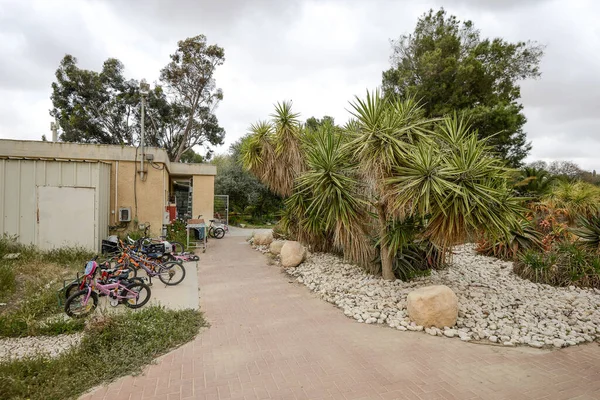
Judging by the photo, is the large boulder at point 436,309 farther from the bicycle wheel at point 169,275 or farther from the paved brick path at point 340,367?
the bicycle wheel at point 169,275

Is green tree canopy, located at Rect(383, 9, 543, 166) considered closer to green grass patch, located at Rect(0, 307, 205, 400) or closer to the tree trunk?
the tree trunk

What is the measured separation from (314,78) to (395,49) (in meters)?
9.15

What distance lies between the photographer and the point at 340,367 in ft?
11.3

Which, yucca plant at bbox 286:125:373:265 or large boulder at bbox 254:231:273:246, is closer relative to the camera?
yucca plant at bbox 286:125:373:265

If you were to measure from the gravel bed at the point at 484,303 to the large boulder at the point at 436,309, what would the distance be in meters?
0.11

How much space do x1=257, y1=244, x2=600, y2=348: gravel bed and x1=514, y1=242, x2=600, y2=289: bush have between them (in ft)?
0.91

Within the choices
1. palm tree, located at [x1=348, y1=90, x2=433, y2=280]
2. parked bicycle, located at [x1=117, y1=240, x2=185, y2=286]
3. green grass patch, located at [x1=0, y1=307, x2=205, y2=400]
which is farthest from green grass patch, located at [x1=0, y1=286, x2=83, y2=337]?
palm tree, located at [x1=348, y1=90, x2=433, y2=280]

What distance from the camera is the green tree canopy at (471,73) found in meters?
15.4

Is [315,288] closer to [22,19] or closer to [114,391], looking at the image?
[114,391]

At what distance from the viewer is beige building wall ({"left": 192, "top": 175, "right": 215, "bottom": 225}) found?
15.0 meters

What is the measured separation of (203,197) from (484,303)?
1265 centimetres

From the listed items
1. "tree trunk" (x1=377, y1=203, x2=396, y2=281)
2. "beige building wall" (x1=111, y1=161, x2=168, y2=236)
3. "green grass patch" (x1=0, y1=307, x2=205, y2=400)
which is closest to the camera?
"green grass patch" (x1=0, y1=307, x2=205, y2=400)

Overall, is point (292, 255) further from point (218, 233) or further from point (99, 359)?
point (218, 233)

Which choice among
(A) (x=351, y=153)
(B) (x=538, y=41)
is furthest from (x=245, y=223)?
(B) (x=538, y=41)
